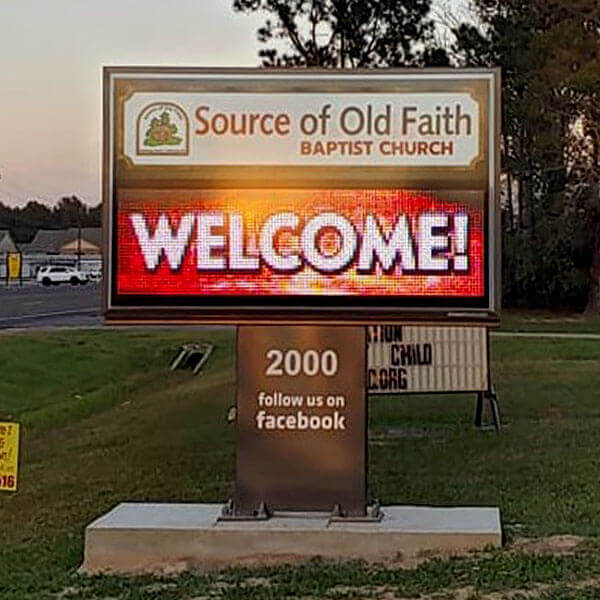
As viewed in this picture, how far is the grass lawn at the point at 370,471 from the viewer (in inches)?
319

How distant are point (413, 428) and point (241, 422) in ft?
23.9

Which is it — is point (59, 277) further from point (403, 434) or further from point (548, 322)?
point (403, 434)

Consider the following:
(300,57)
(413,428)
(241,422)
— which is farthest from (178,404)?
(300,57)

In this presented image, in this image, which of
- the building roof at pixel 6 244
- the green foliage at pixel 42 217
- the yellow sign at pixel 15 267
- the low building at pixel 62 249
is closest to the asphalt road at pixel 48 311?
the yellow sign at pixel 15 267

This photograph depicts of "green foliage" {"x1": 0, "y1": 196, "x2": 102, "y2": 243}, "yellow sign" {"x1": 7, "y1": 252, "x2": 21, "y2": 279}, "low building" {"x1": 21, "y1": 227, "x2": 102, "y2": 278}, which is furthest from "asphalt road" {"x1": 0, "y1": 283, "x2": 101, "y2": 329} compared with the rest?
"green foliage" {"x1": 0, "y1": 196, "x2": 102, "y2": 243}

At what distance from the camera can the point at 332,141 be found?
9.04m

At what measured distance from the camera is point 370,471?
13.0 metres

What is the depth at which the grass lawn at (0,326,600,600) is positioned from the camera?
8094 mm

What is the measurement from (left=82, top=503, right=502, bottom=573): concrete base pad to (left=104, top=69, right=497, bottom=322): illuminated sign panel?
52.2 inches

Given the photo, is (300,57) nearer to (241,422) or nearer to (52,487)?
(52,487)

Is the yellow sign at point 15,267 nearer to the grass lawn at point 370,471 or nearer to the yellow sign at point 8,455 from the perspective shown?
A: the grass lawn at point 370,471

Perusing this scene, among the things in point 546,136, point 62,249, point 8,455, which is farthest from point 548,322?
Result: point 62,249

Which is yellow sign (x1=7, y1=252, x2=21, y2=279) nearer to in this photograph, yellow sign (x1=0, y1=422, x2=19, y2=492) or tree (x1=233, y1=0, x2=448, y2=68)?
tree (x1=233, y1=0, x2=448, y2=68)

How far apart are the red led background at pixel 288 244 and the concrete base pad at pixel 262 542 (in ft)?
4.80
